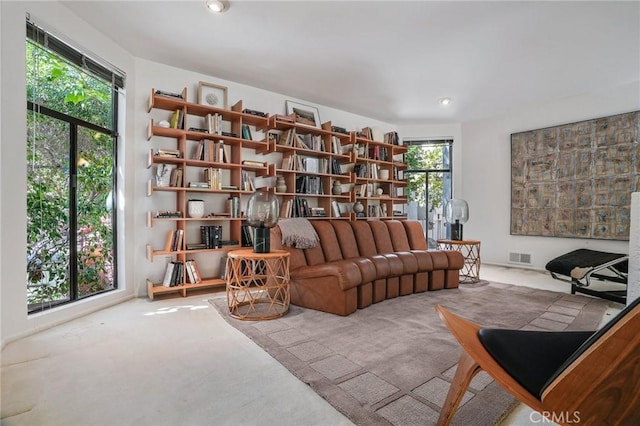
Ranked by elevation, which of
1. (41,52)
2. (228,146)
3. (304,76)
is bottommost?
(228,146)

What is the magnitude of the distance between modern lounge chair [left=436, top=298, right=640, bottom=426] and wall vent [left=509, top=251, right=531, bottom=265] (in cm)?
488

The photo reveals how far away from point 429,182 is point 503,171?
1.30 metres

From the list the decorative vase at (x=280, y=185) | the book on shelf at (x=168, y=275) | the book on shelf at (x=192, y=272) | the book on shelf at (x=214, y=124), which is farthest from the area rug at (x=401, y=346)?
the book on shelf at (x=214, y=124)

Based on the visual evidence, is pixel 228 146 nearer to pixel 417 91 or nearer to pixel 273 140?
pixel 273 140

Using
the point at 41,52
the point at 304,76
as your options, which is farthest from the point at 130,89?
the point at 304,76

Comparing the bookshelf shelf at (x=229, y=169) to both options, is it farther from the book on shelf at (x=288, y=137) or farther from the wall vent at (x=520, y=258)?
the wall vent at (x=520, y=258)

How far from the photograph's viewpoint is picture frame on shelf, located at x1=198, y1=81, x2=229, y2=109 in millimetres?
3842

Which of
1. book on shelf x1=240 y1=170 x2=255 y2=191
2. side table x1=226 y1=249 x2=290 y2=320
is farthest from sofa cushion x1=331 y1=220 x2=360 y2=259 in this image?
book on shelf x1=240 y1=170 x2=255 y2=191

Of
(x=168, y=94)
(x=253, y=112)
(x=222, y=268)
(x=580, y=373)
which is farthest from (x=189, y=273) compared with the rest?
(x=580, y=373)

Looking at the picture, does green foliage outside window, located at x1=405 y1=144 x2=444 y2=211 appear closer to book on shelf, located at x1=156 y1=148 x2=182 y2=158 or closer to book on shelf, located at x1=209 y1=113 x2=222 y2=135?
book on shelf, located at x1=209 y1=113 x2=222 y2=135

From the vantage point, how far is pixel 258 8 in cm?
267

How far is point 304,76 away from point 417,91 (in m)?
1.73

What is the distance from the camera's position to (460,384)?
1146 millimetres

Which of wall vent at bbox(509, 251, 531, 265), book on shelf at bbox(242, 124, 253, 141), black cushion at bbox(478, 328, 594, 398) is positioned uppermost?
book on shelf at bbox(242, 124, 253, 141)
